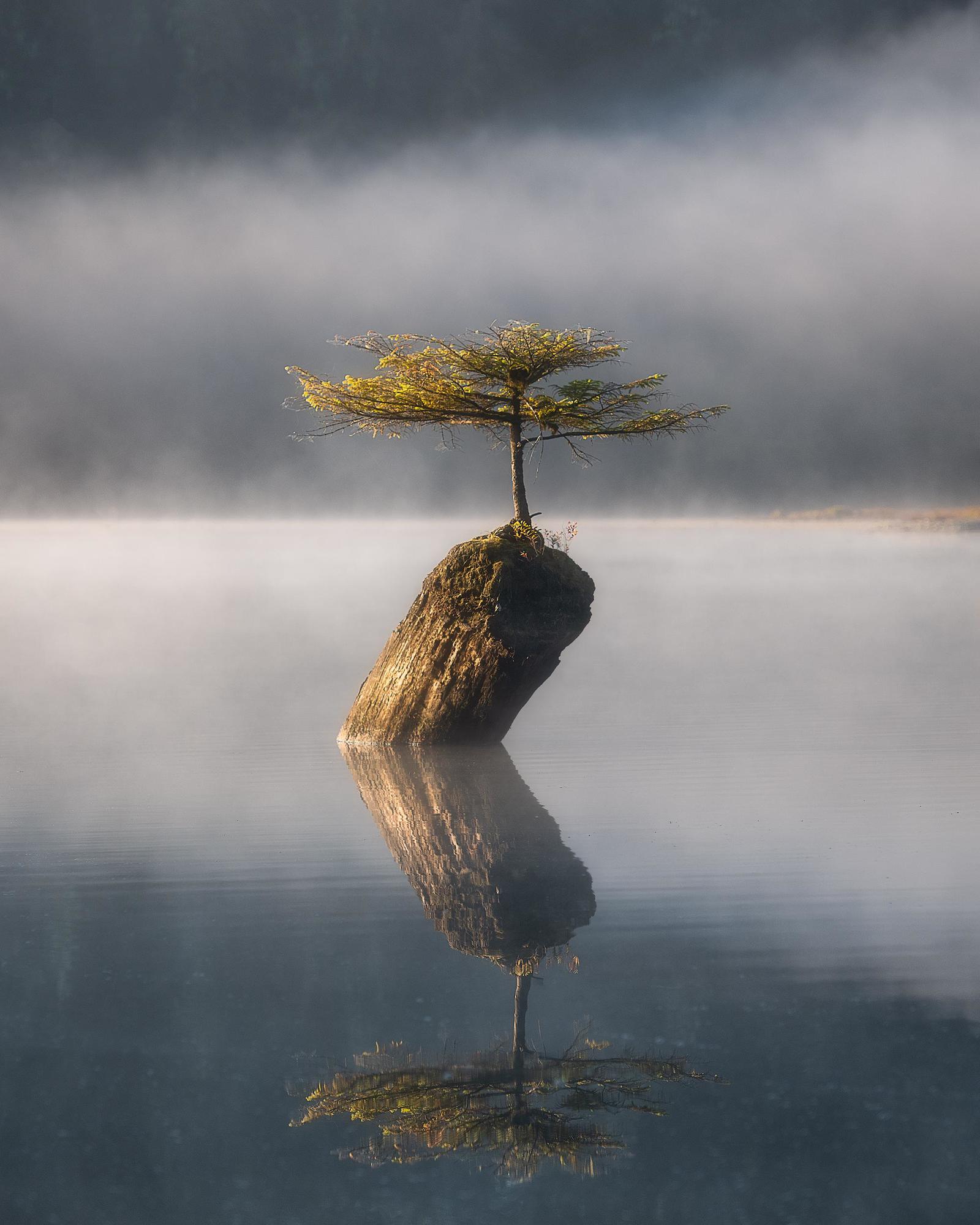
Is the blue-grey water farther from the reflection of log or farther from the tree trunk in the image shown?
the tree trunk

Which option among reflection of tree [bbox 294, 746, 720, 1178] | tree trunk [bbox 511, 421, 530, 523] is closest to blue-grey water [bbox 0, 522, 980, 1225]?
reflection of tree [bbox 294, 746, 720, 1178]

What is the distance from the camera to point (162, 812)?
18.7 meters

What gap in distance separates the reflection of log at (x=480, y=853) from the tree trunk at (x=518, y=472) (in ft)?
20.0

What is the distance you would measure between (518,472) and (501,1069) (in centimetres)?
2036

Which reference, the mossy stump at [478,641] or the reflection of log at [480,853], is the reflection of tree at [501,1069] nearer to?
the reflection of log at [480,853]

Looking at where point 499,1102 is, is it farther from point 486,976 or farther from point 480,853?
point 480,853

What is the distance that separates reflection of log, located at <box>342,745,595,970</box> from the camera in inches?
457

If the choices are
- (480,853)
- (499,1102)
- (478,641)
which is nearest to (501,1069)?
(499,1102)

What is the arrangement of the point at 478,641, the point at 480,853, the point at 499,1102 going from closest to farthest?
the point at 499,1102 < the point at 480,853 < the point at 478,641

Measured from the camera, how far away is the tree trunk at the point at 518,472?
2731 cm

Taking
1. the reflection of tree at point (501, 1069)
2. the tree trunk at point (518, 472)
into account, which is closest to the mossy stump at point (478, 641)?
the tree trunk at point (518, 472)

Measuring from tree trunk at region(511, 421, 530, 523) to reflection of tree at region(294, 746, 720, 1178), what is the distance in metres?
11.6

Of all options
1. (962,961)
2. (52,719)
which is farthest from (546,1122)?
(52,719)

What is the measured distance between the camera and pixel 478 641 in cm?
2536
